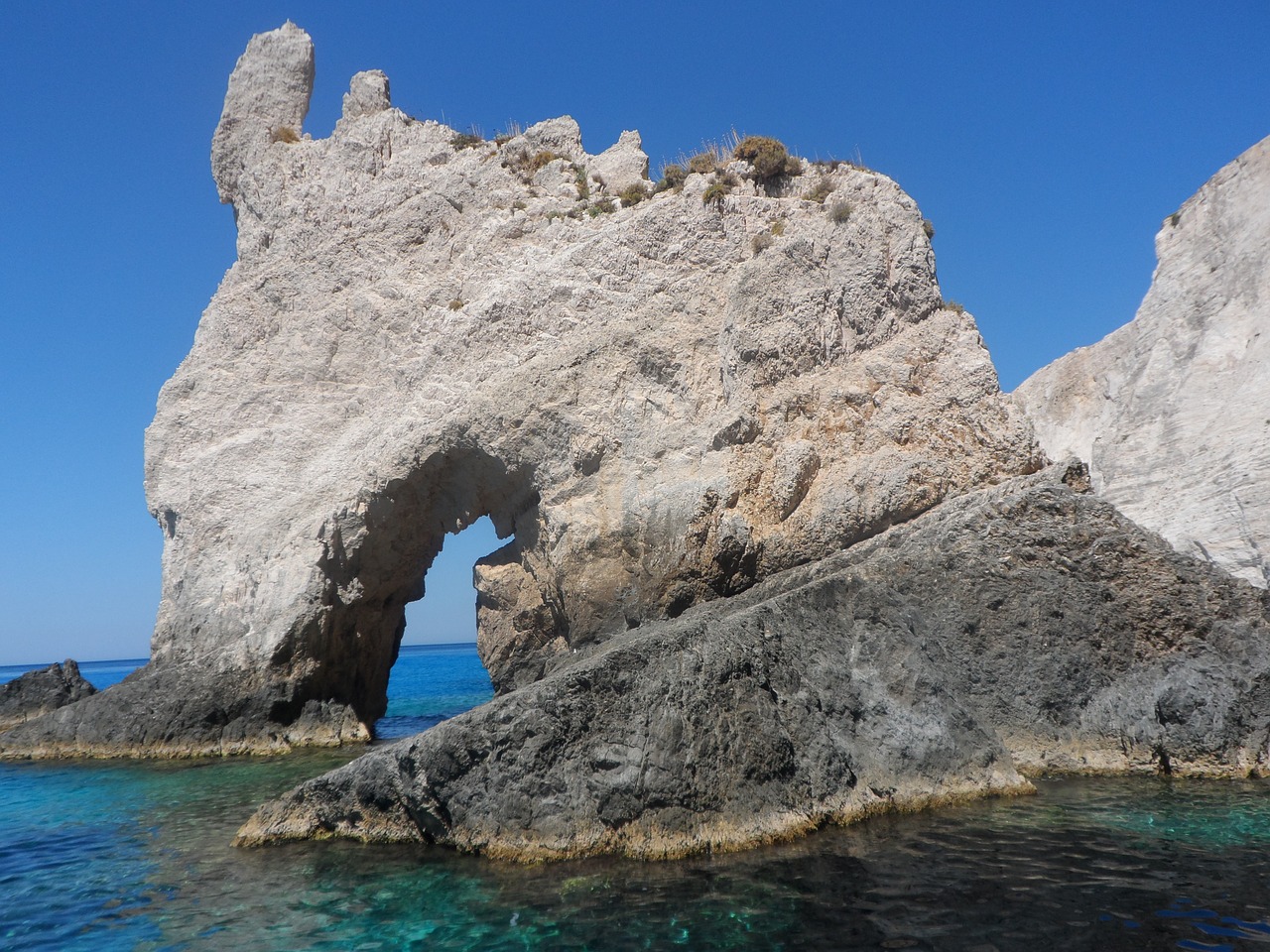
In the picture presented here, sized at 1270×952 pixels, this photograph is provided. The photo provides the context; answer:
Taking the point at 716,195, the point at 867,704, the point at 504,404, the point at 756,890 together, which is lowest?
the point at 756,890

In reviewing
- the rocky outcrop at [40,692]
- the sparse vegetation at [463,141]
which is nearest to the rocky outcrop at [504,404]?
the sparse vegetation at [463,141]

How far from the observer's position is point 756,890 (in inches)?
268

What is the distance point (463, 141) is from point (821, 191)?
8918 mm

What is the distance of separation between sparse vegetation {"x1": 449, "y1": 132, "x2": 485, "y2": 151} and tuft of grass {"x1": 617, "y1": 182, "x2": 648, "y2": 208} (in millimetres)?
4510

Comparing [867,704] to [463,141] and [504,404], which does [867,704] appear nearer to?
[504,404]

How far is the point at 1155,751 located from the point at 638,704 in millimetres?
7012

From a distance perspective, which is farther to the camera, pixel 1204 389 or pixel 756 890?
pixel 1204 389

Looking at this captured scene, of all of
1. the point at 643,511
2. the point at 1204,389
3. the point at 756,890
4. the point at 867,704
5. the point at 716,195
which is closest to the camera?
the point at 756,890

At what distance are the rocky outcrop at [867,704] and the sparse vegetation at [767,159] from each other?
8.11 meters

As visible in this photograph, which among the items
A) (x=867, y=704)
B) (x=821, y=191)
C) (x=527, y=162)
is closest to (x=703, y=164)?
(x=821, y=191)

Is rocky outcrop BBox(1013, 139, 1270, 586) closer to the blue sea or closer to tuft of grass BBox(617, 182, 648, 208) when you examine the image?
the blue sea

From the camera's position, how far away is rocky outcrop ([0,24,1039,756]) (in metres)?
14.1

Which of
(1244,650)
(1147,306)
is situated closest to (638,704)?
(1244,650)

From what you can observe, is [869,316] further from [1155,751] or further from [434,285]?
[434,285]
